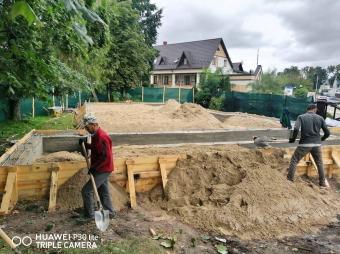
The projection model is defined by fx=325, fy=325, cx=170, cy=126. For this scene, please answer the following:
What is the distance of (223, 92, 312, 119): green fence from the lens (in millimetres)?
17719

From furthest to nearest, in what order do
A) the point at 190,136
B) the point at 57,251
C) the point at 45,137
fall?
the point at 190,136 → the point at 45,137 → the point at 57,251

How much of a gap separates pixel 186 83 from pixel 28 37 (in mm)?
40840

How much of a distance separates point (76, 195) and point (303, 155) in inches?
173

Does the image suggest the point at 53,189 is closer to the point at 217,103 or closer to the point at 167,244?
the point at 167,244

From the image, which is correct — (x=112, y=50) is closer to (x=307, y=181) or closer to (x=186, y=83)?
(x=186, y=83)

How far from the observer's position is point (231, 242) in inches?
175

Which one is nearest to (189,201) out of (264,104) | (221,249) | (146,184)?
(146,184)

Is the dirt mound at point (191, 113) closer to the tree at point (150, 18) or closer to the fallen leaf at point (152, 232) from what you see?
the fallen leaf at point (152, 232)

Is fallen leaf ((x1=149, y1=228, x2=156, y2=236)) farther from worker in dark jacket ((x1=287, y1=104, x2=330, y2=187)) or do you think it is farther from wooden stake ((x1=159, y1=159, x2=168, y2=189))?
worker in dark jacket ((x1=287, y1=104, x2=330, y2=187))

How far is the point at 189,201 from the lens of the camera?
18.0 feet

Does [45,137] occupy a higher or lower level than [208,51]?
lower

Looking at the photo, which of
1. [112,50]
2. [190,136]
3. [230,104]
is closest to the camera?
[190,136]

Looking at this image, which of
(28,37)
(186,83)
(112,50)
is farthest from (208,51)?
(28,37)

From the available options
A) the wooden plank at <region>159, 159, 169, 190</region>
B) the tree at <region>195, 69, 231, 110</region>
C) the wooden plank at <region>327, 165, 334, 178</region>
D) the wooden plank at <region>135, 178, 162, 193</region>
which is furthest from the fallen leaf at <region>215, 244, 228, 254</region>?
the tree at <region>195, 69, 231, 110</region>
